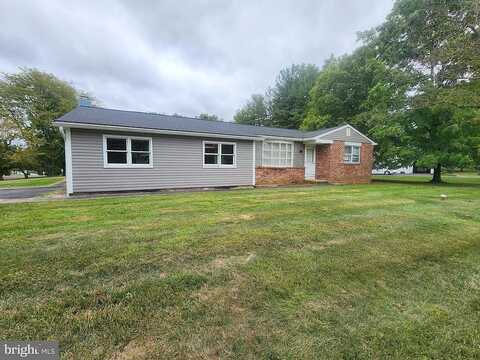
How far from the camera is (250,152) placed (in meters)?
12.0

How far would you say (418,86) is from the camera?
13.0m

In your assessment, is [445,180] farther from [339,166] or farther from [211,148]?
[211,148]

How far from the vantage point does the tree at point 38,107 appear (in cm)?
2722

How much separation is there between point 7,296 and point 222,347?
6.73 ft

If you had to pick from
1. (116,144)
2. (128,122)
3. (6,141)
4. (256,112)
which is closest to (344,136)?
(128,122)

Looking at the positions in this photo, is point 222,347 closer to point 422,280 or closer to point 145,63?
point 422,280

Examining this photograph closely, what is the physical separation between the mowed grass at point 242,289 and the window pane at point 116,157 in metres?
4.86

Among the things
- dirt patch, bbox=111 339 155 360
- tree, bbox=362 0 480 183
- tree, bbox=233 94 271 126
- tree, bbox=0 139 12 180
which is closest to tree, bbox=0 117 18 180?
tree, bbox=0 139 12 180

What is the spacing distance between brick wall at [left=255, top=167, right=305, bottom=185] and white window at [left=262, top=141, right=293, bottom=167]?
0.39m

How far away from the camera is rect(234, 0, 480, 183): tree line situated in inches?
359

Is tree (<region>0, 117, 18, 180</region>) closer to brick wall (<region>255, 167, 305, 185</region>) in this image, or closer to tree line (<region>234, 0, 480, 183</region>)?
brick wall (<region>255, 167, 305, 185</region>)

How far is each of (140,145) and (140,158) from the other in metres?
0.55

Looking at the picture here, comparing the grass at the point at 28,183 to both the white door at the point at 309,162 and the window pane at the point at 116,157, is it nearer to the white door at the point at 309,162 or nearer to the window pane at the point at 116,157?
the window pane at the point at 116,157

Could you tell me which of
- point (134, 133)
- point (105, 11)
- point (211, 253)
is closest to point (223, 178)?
point (134, 133)
